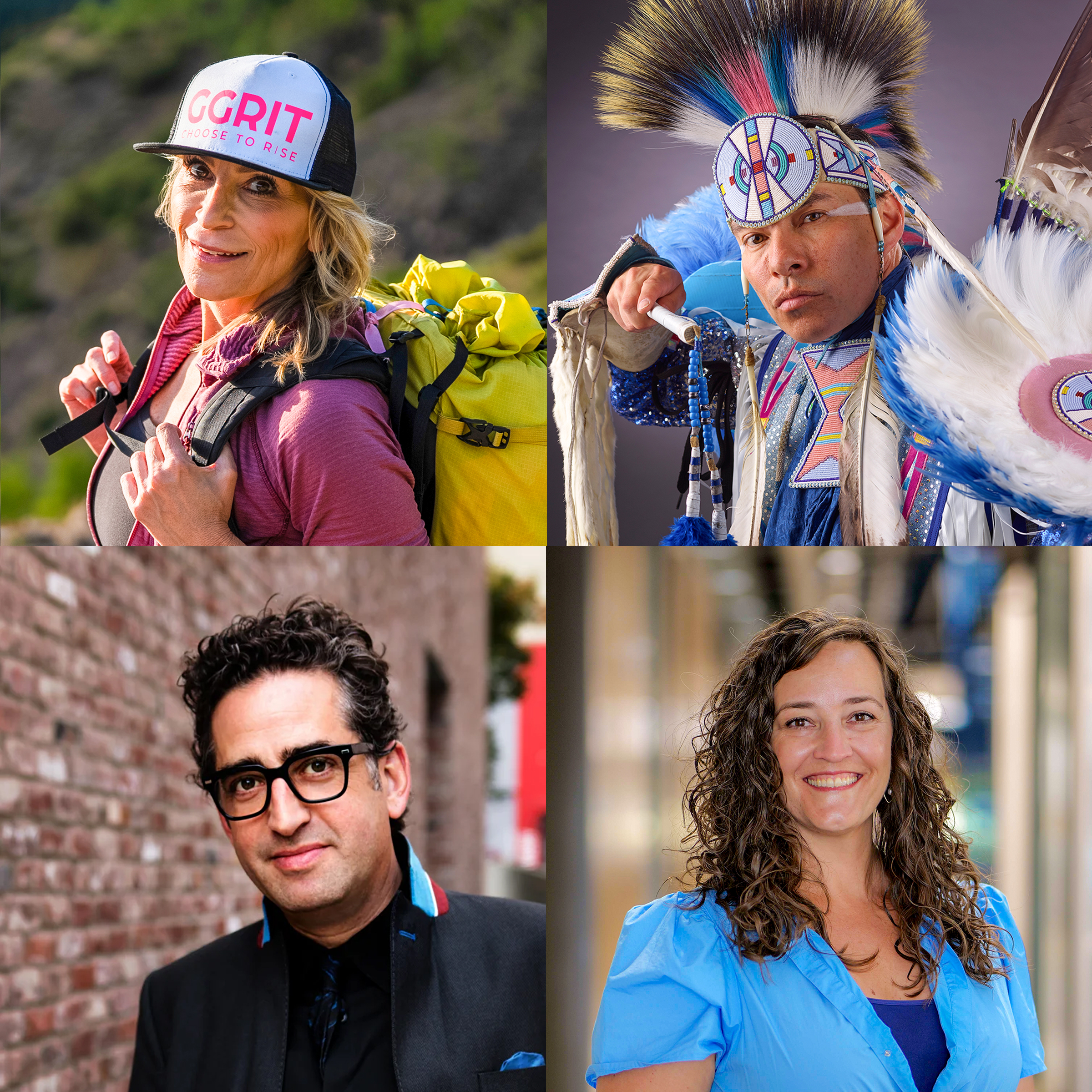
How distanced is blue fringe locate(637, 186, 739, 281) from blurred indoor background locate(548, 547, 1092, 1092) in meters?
0.49

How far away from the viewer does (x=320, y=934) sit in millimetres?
1775

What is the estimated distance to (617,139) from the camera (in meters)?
1.84

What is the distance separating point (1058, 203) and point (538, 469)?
36.9 inches

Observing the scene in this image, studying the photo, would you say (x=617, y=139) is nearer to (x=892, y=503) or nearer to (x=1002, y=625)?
(x=892, y=503)

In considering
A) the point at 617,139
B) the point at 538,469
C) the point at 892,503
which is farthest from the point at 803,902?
the point at 617,139

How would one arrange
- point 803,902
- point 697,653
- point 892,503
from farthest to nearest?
point 697,653 < point 892,503 < point 803,902

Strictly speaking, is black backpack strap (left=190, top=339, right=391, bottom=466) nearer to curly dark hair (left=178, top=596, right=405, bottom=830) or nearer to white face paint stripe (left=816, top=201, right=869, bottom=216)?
curly dark hair (left=178, top=596, right=405, bottom=830)

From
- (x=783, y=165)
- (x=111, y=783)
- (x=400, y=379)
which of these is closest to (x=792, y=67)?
(x=783, y=165)

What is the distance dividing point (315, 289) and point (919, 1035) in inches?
54.4

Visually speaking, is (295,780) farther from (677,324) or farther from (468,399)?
(677,324)

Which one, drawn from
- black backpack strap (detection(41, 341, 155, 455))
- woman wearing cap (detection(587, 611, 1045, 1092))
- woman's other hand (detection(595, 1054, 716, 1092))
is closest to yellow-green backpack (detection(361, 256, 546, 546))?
black backpack strap (detection(41, 341, 155, 455))

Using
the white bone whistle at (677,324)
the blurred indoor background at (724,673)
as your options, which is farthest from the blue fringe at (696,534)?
the white bone whistle at (677,324)

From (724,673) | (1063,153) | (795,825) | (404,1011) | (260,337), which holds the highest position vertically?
(1063,153)

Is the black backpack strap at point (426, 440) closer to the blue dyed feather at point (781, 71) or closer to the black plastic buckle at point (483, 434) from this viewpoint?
the black plastic buckle at point (483, 434)
